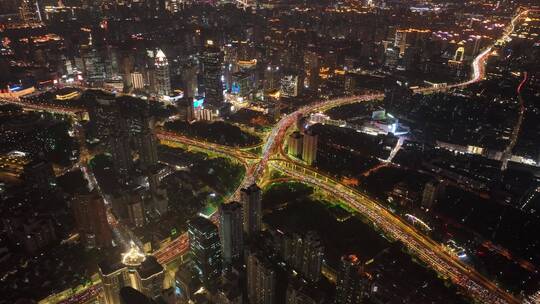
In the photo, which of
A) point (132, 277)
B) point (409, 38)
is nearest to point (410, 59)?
point (409, 38)

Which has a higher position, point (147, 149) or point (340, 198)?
point (147, 149)

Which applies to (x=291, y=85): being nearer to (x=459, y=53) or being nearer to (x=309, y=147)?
(x=309, y=147)

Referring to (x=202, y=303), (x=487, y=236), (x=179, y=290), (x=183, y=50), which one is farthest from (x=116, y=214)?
(x=183, y=50)

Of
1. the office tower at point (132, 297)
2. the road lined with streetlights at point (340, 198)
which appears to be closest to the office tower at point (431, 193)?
the road lined with streetlights at point (340, 198)

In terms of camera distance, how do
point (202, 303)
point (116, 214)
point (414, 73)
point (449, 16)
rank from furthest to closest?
point (449, 16)
point (414, 73)
point (116, 214)
point (202, 303)

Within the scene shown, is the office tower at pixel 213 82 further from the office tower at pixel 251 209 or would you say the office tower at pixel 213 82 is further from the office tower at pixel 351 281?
the office tower at pixel 351 281

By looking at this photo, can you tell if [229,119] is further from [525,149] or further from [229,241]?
[525,149]

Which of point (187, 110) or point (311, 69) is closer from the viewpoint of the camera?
point (187, 110)
